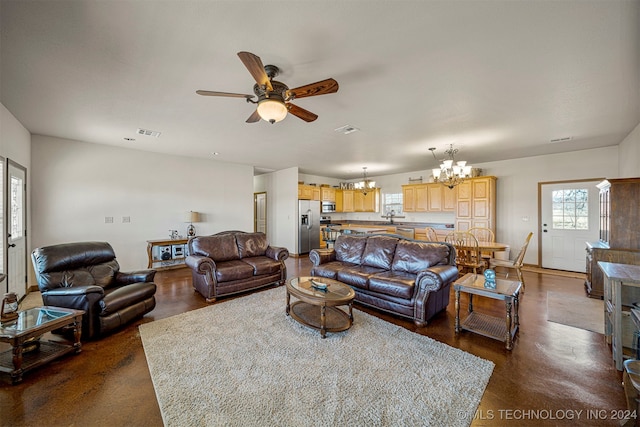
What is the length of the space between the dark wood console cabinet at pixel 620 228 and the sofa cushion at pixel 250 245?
17.8ft

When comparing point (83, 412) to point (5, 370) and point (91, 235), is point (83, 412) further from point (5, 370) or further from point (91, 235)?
point (91, 235)

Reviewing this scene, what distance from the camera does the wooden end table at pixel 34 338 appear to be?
198cm

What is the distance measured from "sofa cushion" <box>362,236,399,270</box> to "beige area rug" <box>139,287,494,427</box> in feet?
3.43

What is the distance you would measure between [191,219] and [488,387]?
6016mm

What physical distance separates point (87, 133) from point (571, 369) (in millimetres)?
7102

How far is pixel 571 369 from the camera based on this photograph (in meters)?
2.14

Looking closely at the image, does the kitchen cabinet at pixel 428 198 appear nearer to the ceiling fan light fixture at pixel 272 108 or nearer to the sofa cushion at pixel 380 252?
the sofa cushion at pixel 380 252

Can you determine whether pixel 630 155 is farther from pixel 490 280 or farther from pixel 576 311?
pixel 490 280

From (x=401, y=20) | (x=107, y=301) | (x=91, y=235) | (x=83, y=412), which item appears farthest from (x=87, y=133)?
(x=401, y=20)

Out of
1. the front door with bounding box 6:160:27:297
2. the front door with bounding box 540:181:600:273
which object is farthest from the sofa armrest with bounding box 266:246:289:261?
the front door with bounding box 540:181:600:273

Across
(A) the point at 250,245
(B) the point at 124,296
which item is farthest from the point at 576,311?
(B) the point at 124,296

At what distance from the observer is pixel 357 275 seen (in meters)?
3.52

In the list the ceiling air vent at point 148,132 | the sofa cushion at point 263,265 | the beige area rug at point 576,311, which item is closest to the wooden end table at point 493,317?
the beige area rug at point 576,311

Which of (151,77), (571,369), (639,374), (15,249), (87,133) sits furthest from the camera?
(87,133)
